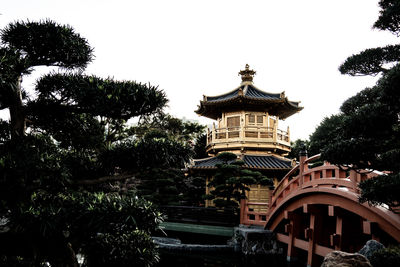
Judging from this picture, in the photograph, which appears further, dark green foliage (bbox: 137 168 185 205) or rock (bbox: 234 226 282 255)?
dark green foliage (bbox: 137 168 185 205)

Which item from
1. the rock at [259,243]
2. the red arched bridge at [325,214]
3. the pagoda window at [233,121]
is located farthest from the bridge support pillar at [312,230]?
the pagoda window at [233,121]

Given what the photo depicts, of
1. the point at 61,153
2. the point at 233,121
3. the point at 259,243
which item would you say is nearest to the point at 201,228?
the point at 259,243

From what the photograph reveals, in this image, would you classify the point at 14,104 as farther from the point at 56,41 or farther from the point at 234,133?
the point at 234,133

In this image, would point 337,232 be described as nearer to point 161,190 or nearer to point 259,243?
point 259,243

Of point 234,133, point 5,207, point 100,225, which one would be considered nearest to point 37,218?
point 5,207

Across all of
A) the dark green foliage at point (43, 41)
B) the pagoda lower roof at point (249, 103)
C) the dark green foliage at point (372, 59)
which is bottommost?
the dark green foliage at point (43, 41)

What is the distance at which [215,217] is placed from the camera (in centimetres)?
1358

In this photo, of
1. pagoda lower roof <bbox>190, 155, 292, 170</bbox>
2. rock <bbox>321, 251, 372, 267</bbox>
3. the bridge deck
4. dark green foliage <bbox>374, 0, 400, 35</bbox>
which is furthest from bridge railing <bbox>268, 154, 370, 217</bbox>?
pagoda lower roof <bbox>190, 155, 292, 170</bbox>

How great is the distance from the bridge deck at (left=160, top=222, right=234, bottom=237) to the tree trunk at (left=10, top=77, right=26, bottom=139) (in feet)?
27.6

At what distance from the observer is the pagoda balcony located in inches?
702

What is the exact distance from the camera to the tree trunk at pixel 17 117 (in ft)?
16.8

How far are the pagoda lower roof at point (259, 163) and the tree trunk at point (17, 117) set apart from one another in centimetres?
1133

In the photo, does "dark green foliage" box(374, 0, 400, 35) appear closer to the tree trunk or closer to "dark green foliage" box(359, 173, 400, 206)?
"dark green foliage" box(359, 173, 400, 206)

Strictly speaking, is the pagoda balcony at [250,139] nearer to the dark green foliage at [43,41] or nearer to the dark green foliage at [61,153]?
the dark green foliage at [61,153]
